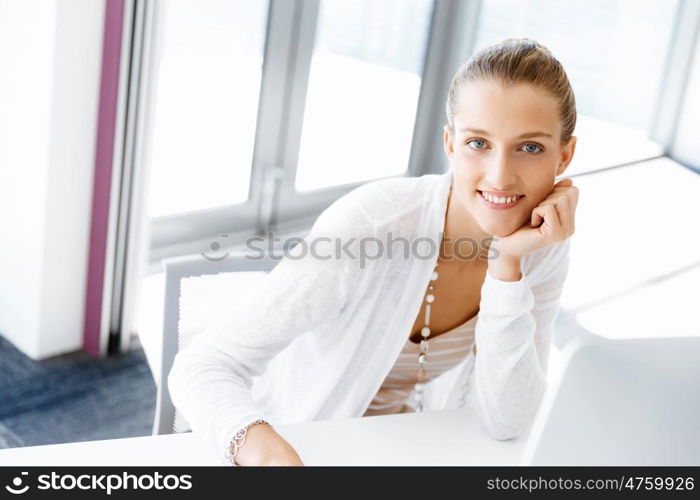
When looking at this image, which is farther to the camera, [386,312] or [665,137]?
[665,137]

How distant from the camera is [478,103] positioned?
49.6 inches

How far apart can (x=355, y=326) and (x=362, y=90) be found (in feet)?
8.16

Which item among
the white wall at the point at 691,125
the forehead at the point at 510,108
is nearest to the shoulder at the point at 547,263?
the forehead at the point at 510,108

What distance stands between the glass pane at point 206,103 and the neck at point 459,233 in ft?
5.46

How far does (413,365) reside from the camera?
152 cm

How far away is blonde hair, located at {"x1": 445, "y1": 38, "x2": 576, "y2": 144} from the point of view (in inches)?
48.9

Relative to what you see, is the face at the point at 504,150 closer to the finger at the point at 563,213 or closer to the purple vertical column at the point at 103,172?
the finger at the point at 563,213

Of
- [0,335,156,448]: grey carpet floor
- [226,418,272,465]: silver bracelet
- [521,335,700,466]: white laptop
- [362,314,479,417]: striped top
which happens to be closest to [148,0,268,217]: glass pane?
[0,335,156,448]: grey carpet floor

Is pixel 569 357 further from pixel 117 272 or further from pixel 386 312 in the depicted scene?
pixel 117 272

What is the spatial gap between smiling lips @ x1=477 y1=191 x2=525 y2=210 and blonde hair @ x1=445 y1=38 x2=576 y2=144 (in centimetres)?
14

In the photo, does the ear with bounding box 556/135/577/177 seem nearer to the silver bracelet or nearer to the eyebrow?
the eyebrow

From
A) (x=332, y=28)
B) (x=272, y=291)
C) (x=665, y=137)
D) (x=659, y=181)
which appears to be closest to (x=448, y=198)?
(x=272, y=291)

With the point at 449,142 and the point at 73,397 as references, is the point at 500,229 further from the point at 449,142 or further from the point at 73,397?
the point at 73,397
